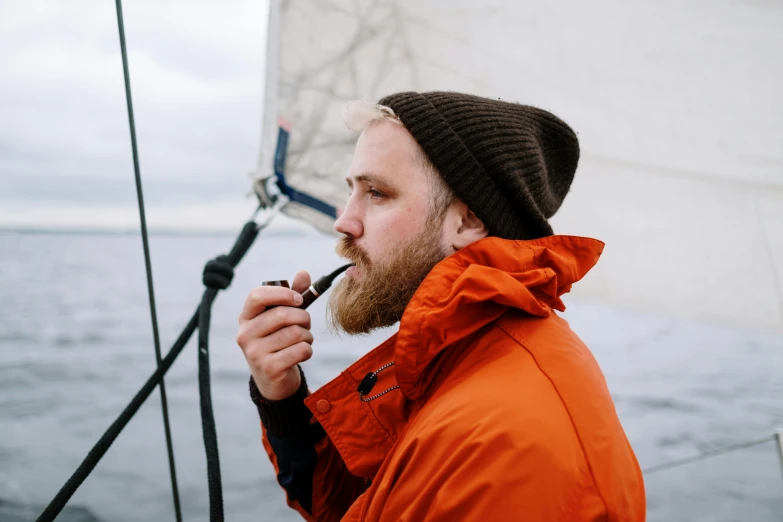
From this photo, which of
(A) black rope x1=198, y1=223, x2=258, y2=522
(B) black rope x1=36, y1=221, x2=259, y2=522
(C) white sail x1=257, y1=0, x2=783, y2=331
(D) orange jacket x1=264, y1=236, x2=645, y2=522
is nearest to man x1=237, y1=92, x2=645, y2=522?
(D) orange jacket x1=264, y1=236, x2=645, y2=522

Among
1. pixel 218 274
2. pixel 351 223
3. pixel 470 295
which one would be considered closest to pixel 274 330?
pixel 351 223

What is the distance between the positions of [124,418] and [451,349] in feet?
3.39

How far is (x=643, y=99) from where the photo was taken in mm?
A: 2254

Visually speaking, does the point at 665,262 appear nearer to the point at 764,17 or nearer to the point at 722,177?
the point at 722,177

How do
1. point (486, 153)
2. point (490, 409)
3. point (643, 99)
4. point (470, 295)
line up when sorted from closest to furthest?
point (490, 409) → point (470, 295) → point (486, 153) → point (643, 99)

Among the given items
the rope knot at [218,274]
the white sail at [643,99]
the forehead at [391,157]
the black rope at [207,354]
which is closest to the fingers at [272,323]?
the black rope at [207,354]

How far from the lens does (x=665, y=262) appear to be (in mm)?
2314

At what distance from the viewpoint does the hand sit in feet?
4.03

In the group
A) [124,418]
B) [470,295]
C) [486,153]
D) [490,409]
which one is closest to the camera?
[490,409]

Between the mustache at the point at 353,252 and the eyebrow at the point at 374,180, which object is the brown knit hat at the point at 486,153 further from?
the mustache at the point at 353,252

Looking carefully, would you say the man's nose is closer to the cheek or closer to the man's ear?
the cheek

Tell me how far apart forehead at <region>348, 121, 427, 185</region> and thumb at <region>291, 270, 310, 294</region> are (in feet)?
0.91

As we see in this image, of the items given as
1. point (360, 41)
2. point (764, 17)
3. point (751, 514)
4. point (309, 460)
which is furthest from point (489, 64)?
point (751, 514)

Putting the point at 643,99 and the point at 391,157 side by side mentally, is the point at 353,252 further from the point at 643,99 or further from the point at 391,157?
the point at 643,99
